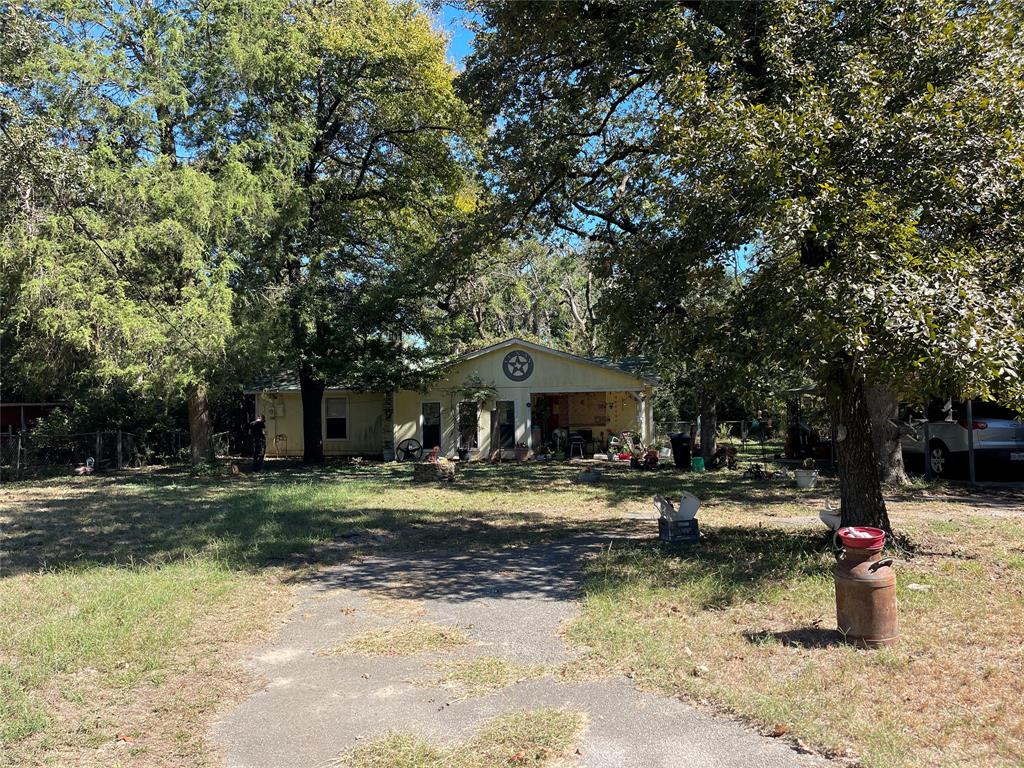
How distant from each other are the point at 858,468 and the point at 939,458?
31.4 feet

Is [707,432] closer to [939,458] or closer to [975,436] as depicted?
[939,458]

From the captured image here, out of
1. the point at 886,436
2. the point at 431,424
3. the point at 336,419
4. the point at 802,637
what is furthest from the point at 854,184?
the point at 336,419

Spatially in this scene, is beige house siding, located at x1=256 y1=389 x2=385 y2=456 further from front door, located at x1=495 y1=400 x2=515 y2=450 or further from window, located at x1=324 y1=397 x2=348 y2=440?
front door, located at x1=495 y1=400 x2=515 y2=450

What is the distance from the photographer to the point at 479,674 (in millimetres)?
5223

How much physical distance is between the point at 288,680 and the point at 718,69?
7.61 meters

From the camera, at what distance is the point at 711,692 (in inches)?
186

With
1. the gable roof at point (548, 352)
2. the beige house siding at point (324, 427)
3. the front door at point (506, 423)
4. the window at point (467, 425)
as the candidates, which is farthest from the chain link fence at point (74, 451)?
the front door at point (506, 423)

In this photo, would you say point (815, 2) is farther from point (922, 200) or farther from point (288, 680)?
point (288, 680)

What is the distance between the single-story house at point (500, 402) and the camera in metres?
25.1

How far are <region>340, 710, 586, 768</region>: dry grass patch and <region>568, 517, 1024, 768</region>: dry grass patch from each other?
35.6 inches

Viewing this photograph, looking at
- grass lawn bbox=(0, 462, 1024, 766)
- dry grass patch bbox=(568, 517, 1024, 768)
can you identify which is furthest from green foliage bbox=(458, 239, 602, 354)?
dry grass patch bbox=(568, 517, 1024, 768)

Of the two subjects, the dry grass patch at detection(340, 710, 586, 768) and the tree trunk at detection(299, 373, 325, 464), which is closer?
the dry grass patch at detection(340, 710, 586, 768)

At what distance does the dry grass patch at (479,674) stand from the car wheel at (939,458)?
46.2 feet

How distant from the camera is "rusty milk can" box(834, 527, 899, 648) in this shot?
5418mm
